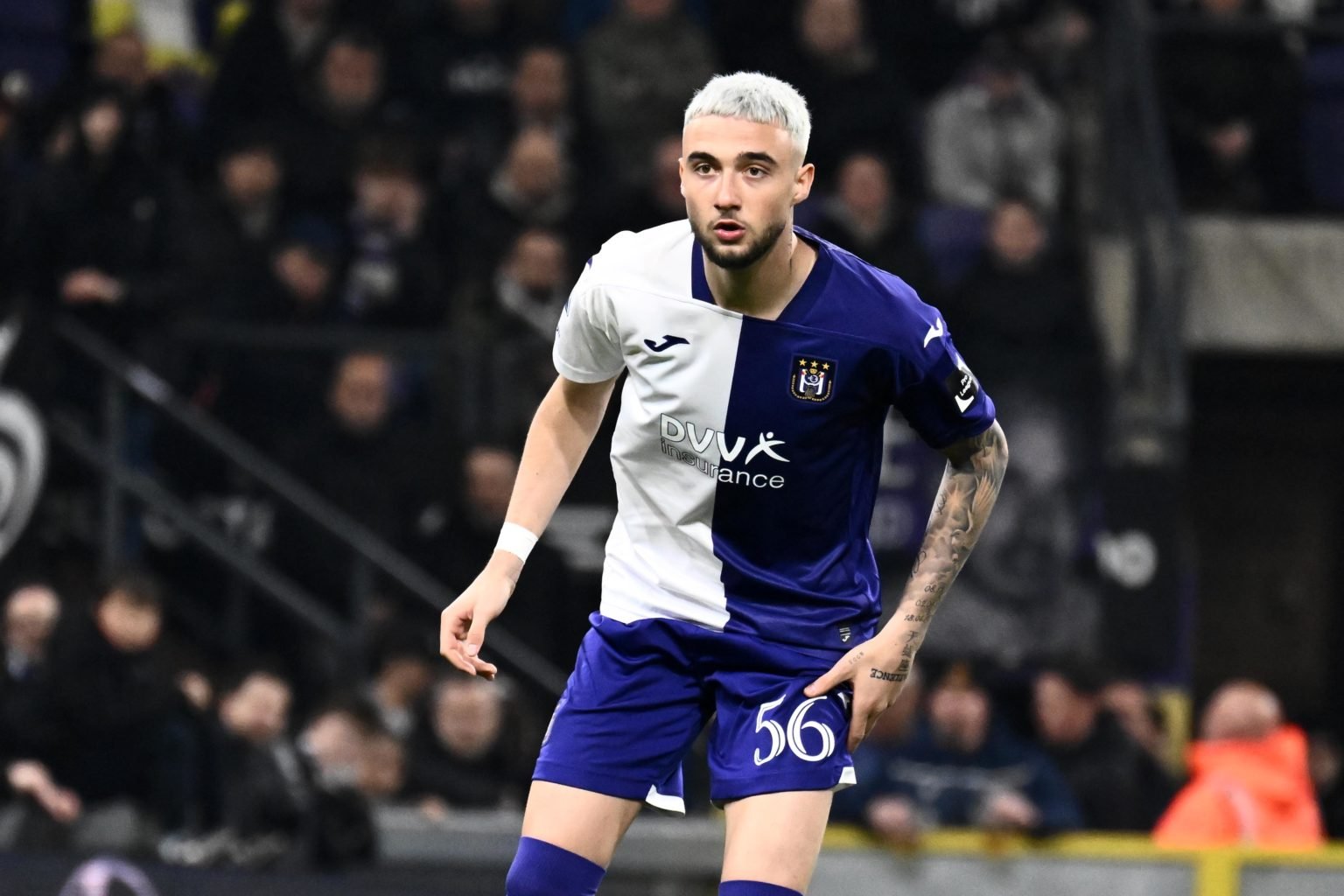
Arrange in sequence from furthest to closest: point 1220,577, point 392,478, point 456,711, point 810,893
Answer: point 1220,577 < point 392,478 < point 456,711 < point 810,893

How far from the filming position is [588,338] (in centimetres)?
473

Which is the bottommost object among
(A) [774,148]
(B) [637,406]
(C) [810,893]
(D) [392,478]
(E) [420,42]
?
(C) [810,893]

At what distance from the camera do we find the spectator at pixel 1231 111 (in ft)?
37.9

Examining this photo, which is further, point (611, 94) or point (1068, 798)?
point (611, 94)

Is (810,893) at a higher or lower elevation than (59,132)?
lower

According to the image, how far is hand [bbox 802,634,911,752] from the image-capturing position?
4594 mm

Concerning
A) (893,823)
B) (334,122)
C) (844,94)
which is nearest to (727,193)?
(893,823)

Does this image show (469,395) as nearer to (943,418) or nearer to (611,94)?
(611,94)

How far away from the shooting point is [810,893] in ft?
25.6

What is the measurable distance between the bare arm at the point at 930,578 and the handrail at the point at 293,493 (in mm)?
4202

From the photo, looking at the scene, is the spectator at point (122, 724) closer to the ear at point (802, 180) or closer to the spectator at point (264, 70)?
the spectator at point (264, 70)

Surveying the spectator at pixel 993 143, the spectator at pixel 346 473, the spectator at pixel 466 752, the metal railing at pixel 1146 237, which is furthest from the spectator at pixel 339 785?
the spectator at pixel 993 143

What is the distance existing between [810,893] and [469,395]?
2803 millimetres

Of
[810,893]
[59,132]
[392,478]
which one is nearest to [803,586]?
[810,893]
